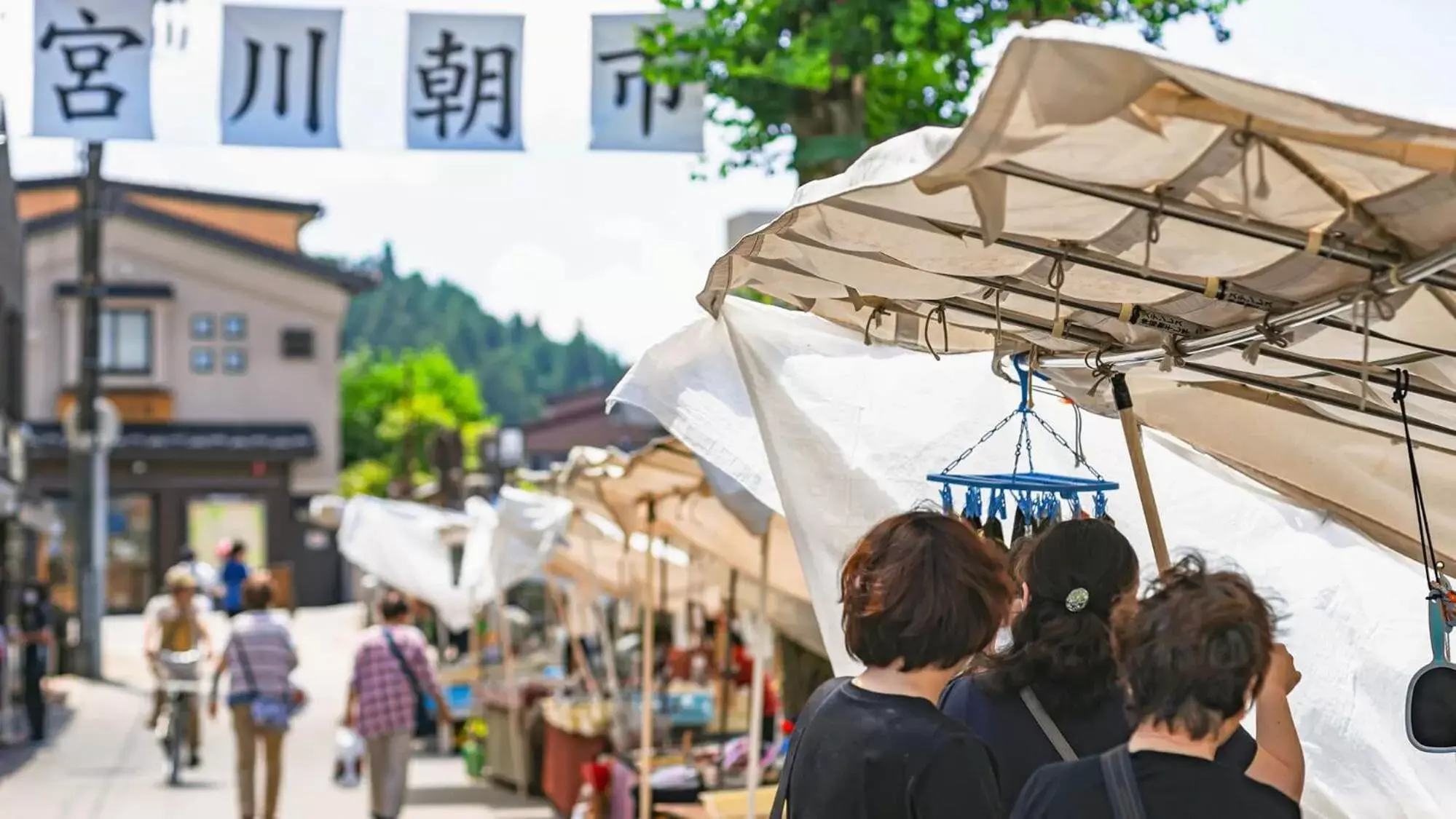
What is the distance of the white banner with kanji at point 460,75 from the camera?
13.0 m

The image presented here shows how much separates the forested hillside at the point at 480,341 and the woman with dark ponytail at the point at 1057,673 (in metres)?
122

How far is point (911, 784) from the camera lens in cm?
303

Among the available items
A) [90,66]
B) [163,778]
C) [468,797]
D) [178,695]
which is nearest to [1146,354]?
[90,66]

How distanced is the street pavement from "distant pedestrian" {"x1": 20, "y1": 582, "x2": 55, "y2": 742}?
34 cm

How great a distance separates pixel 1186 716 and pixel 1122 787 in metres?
0.14

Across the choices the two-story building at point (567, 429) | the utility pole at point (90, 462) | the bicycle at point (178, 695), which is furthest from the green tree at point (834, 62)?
the two-story building at point (567, 429)

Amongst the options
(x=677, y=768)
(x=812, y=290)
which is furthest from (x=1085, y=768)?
(x=677, y=768)

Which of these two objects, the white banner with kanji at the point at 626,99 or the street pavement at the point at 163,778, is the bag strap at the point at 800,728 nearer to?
the white banner with kanji at the point at 626,99

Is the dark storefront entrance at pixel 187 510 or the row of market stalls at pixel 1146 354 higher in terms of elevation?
the row of market stalls at pixel 1146 354

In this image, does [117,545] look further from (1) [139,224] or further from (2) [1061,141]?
A: (2) [1061,141]

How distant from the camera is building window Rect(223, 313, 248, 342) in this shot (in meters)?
46.9

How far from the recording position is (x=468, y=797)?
589 inches

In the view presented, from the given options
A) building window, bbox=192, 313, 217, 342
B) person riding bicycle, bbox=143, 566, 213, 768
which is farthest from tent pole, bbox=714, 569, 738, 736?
building window, bbox=192, 313, 217, 342

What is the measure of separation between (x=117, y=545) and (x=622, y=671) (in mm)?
30334
